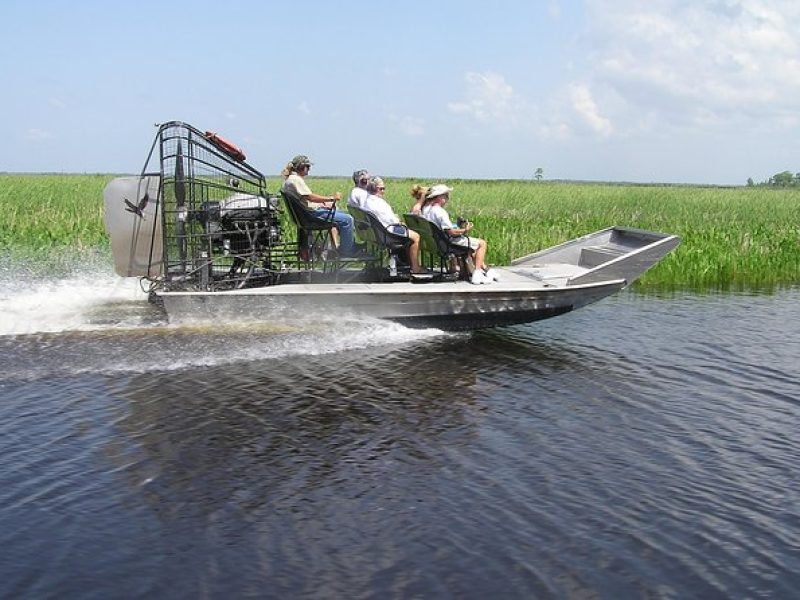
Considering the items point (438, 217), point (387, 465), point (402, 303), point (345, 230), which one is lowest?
point (387, 465)

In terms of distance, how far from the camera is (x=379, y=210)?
10.8 meters

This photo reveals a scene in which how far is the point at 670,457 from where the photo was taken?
6.79 m

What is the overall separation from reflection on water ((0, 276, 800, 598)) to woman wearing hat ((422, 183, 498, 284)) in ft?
2.78

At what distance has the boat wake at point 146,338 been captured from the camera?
362 inches

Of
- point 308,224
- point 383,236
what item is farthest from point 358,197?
point 308,224

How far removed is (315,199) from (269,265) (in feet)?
3.38

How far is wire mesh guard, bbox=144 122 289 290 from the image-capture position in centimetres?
984

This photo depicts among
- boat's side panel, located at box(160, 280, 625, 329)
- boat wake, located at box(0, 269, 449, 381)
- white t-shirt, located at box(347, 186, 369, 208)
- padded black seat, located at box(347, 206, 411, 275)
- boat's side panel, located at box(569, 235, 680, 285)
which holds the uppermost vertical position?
white t-shirt, located at box(347, 186, 369, 208)

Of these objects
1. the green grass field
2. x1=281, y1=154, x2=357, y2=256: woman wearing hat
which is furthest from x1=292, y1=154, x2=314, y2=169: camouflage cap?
the green grass field

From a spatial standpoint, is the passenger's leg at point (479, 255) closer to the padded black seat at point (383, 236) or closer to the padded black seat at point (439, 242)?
the padded black seat at point (439, 242)

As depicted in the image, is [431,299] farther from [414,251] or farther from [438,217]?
[438,217]

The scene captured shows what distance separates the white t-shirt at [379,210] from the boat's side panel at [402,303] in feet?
2.61

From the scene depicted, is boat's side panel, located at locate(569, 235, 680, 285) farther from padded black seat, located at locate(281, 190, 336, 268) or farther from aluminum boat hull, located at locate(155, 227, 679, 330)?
padded black seat, located at locate(281, 190, 336, 268)

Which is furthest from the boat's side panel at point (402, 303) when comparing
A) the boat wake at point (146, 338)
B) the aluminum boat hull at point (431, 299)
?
the boat wake at point (146, 338)
